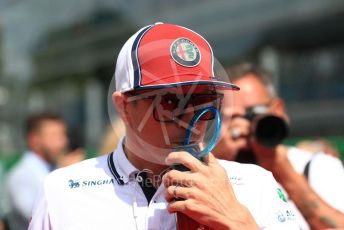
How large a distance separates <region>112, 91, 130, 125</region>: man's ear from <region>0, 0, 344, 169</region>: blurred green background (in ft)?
16.3

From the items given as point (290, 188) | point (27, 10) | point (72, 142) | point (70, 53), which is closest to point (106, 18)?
point (70, 53)

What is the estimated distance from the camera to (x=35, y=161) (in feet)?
18.4

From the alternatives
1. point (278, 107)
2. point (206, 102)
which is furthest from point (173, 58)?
point (278, 107)

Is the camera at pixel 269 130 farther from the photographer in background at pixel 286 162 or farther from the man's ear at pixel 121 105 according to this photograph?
the man's ear at pixel 121 105

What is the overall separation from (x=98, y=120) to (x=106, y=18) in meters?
3.73

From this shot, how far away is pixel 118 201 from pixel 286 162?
84 centimetres

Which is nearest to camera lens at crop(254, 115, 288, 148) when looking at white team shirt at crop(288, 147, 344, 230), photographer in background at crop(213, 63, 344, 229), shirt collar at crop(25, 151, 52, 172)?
photographer in background at crop(213, 63, 344, 229)

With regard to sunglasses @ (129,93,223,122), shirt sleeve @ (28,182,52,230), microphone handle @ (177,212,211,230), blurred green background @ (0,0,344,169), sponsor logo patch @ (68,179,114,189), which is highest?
sunglasses @ (129,93,223,122)

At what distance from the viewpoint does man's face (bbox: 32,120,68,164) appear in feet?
18.9

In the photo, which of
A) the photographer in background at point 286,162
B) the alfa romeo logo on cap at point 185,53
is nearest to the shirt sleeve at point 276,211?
the alfa romeo logo on cap at point 185,53

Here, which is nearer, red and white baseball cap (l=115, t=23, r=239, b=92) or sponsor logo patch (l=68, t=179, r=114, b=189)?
red and white baseball cap (l=115, t=23, r=239, b=92)

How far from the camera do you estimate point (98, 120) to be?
1580 cm

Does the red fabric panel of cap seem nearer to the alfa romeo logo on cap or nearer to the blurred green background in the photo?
the alfa romeo logo on cap

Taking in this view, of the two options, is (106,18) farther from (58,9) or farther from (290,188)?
(290,188)
